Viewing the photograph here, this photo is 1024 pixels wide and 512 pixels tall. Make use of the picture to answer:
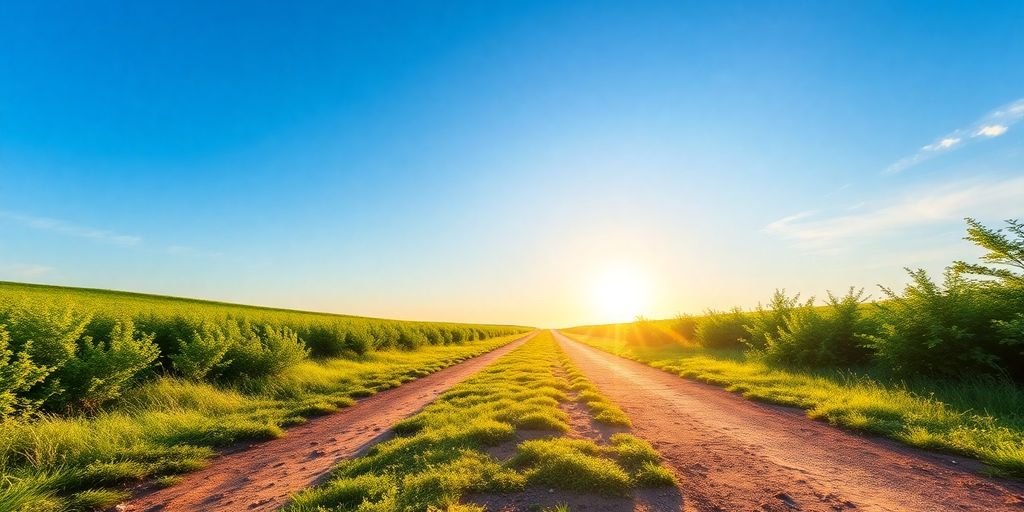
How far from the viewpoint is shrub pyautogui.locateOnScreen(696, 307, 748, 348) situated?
1113 inches

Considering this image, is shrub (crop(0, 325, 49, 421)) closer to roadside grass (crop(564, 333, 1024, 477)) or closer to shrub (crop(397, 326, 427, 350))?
roadside grass (crop(564, 333, 1024, 477))

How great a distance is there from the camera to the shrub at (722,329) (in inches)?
1113

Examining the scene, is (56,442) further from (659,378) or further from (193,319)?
(659,378)

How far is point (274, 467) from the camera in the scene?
23.9 feet

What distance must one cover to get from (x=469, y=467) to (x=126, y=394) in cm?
1066

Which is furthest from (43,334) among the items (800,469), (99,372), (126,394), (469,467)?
(800,469)

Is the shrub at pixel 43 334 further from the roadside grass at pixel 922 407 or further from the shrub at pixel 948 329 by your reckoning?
the shrub at pixel 948 329

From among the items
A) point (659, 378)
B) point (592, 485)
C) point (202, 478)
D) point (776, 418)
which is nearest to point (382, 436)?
point (202, 478)

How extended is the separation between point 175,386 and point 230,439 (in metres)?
4.30

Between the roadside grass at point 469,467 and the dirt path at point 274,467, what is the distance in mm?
653

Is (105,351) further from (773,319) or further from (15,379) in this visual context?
(773,319)

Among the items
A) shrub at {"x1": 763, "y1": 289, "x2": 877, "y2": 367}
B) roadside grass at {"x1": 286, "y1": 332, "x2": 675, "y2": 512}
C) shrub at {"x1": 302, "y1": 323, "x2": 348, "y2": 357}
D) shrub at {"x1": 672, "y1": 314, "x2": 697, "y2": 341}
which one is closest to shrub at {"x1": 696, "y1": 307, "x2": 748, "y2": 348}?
shrub at {"x1": 672, "y1": 314, "x2": 697, "y2": 341}

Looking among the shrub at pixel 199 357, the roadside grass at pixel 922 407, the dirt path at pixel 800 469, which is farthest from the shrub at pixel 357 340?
the roadside grass at pixel 922 407

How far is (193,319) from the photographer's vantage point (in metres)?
14.5
